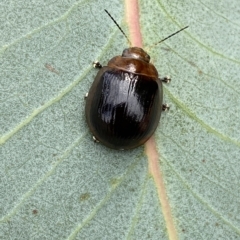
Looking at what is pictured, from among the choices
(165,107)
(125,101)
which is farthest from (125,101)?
(165,107)

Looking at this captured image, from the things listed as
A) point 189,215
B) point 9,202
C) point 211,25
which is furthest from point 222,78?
point 9,202

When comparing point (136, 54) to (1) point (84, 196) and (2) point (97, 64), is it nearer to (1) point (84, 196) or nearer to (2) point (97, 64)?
Answer: (2) point (97, 64)

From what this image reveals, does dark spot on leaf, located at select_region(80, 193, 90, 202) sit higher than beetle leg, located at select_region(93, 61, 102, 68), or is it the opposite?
beetle leg, located at select_region(93, 61, 102, 68)

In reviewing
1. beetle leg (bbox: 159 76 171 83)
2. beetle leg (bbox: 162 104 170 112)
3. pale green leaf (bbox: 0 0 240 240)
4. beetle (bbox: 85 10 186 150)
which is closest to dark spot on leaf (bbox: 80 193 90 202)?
pale green leaf (bbox: 0 0 240 240)

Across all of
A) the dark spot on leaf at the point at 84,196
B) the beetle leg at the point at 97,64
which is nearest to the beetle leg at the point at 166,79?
the beetle leg at the point at 97,64

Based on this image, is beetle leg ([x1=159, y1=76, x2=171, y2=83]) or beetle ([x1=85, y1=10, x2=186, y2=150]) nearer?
beetle ([x1=85, y1=10, x2=186, y2=150])

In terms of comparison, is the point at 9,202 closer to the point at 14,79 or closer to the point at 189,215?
the point at 14,79

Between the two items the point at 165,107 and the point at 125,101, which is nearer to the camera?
the point at 125,101

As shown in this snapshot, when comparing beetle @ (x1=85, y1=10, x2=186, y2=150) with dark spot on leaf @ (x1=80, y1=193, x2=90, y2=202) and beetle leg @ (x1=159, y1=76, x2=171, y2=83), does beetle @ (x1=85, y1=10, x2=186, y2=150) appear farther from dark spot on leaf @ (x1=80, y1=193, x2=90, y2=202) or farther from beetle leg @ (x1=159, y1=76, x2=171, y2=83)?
dark spot on leaf @ (x1=80, y1=193, x2=90, y2=202)

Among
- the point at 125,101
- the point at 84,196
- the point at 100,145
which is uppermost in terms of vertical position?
the point at 125,101
